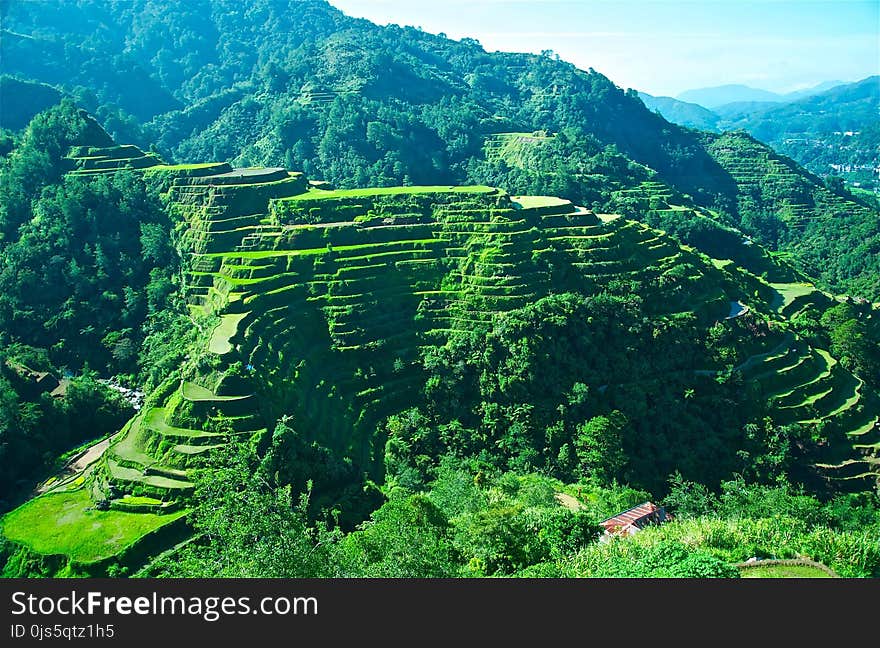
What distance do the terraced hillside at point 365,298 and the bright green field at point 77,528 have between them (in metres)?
0.98

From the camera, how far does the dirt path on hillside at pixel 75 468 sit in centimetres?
2606

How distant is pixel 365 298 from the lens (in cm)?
3541

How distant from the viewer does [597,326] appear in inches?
1364

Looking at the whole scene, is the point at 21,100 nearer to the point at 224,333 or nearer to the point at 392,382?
the point at 224,333

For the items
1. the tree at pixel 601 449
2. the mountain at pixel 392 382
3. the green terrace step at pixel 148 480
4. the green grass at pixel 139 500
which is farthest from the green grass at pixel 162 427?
the tree at pixel 601 449

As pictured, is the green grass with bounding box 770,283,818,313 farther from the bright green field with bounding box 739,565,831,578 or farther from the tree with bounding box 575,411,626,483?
the bright green field with bounding box 739,565,831,578

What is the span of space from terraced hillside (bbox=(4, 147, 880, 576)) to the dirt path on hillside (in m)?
1.42

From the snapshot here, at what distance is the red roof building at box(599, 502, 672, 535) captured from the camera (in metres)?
23.1

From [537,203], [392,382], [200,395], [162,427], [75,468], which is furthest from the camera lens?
[537,203]

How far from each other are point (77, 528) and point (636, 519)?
1823 centimetres

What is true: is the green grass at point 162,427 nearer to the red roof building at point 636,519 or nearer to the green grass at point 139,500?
the green grass at point 139,500

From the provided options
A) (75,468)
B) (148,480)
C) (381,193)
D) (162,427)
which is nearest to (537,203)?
(381,193)

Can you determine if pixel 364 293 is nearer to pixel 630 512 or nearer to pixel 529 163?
pixel 630 512

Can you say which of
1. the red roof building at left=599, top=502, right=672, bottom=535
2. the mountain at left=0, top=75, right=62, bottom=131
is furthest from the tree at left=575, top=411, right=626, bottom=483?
the mountain at left=0, top=75, right=62, bottom=131
